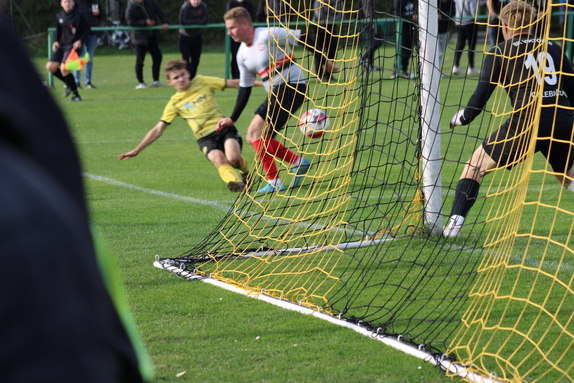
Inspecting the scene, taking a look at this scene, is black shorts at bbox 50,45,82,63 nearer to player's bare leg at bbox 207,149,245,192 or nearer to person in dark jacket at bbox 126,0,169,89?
person in dark jacket at bbox 126,0,169,89

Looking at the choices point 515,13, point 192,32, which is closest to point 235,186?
point 515,13

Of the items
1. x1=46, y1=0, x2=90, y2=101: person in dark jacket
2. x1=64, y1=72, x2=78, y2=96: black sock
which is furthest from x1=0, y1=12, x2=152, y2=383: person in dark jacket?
x1=46, y1=0, x2=90, y2=101: person in dark jacket

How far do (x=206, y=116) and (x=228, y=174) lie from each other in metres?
0.68

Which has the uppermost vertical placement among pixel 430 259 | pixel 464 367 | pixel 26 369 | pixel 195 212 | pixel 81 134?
pixel 26 369

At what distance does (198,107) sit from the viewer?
25.6ft

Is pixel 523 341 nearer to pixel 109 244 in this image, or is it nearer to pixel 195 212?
pixel 109 244

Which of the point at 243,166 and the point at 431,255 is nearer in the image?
Answer: the point at 431,255

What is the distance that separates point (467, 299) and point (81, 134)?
839 centimetres

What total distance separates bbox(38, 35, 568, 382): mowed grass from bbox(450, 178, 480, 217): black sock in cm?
14

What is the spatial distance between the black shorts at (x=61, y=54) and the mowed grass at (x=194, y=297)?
415 centimetres

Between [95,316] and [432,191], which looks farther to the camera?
[432,191]

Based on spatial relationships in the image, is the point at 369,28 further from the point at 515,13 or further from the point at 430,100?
the point at 515,13

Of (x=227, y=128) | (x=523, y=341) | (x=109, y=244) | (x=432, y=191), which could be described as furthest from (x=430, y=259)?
(x=227, y=128)

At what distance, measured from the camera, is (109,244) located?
573cm
